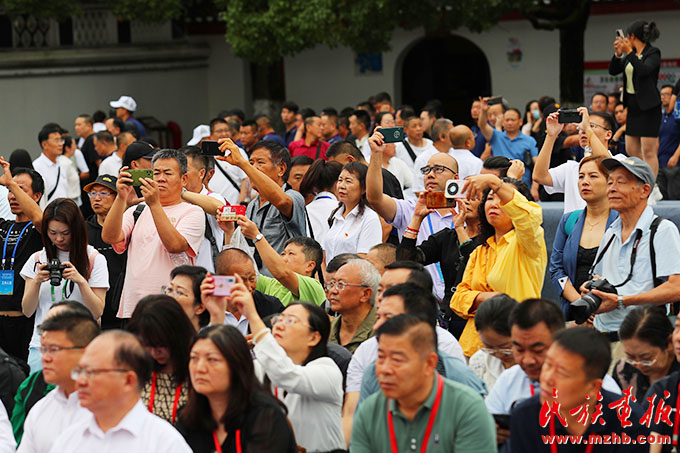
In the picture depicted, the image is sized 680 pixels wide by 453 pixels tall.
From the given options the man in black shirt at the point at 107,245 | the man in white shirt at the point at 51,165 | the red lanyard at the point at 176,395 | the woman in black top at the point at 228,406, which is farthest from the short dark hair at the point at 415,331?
the man in white shirt at the point at 51,165

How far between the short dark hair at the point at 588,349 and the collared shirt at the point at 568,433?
0.40ft

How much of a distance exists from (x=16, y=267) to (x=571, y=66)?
46.9 feet

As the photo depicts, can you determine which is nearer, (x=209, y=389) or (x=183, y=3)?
(x=209, y=389)

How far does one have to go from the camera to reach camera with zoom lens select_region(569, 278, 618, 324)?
20.1 ft

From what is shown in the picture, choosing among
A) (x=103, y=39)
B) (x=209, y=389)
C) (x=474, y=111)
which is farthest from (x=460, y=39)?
(x=209, y=389)

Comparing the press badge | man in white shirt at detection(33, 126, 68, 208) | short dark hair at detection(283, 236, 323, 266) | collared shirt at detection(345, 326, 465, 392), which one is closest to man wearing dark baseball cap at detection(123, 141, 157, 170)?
the press badge

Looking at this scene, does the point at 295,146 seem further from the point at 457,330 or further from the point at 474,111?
the point at 457,330

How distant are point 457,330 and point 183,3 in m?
17.4

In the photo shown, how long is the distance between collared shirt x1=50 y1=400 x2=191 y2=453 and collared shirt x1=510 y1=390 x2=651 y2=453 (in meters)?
1.41

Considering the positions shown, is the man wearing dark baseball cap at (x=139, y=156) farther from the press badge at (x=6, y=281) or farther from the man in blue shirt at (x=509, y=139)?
the man in blue shirt at (x=509, y=139)

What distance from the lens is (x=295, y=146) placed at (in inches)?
516

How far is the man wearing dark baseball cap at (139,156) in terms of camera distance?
29.7 feet

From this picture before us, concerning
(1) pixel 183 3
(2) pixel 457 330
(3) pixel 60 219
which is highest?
(1) pixel 183 3

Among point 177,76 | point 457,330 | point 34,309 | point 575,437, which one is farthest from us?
point 177,76
